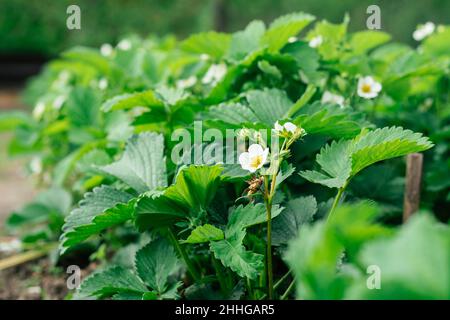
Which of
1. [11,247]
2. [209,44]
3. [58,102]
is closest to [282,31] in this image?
[209,44]

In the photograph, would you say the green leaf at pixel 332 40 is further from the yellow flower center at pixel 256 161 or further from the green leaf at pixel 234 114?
the yellow flower center at pixel 256 161

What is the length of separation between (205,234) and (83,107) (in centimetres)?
116

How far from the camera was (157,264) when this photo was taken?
1342 mm

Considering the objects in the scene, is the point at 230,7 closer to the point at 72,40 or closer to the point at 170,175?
the point at 72,40

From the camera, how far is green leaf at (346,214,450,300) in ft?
1.95

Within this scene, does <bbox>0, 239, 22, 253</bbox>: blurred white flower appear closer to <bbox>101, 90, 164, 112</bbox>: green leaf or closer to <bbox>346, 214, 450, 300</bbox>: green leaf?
<bbox>101, 90, 164, 112</bbox>: green leaf

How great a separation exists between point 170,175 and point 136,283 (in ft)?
0.92

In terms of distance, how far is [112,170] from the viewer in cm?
137

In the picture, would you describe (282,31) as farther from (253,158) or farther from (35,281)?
(35,281)

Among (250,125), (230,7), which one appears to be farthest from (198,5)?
(250,125)

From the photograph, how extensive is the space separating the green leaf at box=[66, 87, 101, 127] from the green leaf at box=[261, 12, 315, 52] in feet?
2.37

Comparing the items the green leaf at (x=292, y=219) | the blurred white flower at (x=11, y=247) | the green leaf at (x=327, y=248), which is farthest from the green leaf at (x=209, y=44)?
the green leaf at (x=327, y=248)

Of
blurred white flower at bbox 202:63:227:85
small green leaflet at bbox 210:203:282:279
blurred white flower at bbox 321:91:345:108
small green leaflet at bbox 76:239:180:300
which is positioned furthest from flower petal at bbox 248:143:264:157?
blurred white flower at bbox 202:63:227:85
